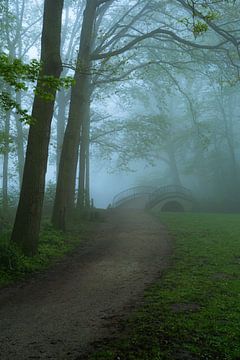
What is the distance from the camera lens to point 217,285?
8.02 metres

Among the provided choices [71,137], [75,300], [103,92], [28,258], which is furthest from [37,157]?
[103,92]

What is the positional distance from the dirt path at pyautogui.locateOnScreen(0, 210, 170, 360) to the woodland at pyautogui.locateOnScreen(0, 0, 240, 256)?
211cm

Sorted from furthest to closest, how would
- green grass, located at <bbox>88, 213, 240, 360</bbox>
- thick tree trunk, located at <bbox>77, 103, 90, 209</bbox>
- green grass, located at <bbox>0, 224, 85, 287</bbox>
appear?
thick tree trunk, located at <bbox>77, 103, 90, 209</bbox> < green grass, located at <bbox>0, 224, 85, 287</bbox> < green grass, located at <bbox>88, 213, 240, 360</bbox>

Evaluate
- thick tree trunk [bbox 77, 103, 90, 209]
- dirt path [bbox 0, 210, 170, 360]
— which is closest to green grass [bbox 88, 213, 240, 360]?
dirt path [bbox 0, 210, 170, 360]

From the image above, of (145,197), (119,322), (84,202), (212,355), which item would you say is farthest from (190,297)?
(145,197)

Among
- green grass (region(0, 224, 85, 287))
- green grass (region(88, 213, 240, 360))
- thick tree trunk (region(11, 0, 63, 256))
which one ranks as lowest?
green grass (region(88, 213, 240, 360))

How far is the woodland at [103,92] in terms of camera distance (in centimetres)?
1047

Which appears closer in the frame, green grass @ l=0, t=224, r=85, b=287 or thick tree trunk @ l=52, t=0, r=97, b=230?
green grass @ l=0, t=224, r=85, b=287

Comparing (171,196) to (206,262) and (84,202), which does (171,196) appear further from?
(206,262)

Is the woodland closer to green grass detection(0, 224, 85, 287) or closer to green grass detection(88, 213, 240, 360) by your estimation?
green grass detection(0, 224, 85, 287)

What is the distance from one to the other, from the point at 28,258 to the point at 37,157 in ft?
8.98

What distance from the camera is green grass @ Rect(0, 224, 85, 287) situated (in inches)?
344

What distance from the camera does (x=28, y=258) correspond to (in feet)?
32.9

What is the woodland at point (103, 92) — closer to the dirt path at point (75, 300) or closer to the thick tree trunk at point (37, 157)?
the thick tree trunk at point (37, 157)
